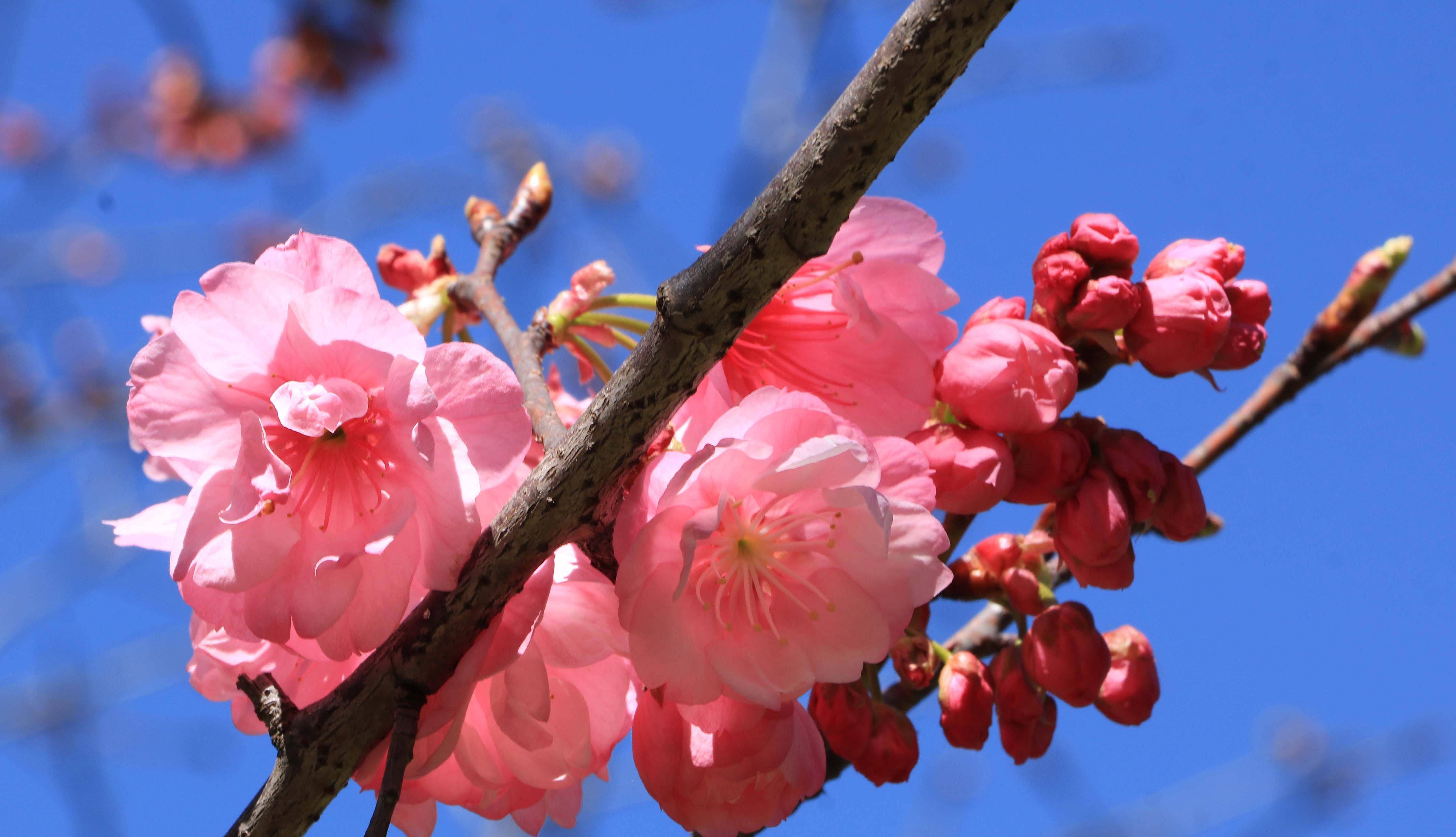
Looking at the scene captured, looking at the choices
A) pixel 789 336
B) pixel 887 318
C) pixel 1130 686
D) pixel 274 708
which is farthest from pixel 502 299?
pixel 1130 686

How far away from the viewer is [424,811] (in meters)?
0.95

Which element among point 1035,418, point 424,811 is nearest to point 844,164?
point 1035,418

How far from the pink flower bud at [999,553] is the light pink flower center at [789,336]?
26 centimetres

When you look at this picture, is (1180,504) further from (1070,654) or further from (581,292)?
(581,292)

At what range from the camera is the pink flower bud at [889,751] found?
1.08m

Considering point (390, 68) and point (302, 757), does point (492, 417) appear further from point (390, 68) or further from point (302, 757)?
point (390, 68)

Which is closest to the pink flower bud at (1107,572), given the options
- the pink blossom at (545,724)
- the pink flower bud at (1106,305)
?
the pink flower bud at (1106,305)

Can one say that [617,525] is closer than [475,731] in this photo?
Yes

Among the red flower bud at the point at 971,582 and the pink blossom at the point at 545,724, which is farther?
the red flower bud at the point at 971,582

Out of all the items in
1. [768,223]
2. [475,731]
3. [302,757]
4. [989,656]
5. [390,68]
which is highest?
[390,68]

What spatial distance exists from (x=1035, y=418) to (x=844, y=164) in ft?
1.33

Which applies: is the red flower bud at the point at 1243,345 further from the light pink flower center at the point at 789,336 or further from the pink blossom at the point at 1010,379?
the light pink flower center at the point at 789,336

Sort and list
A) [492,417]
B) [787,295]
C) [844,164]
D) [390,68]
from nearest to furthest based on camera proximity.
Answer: [844,164]
[492,417]
[787,295]
[390,68]

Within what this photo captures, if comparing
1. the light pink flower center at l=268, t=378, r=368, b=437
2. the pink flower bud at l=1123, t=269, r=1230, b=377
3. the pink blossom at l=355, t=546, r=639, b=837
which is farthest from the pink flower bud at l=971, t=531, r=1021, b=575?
the light pink flower center at l=268, t=378, r=368, b=437
